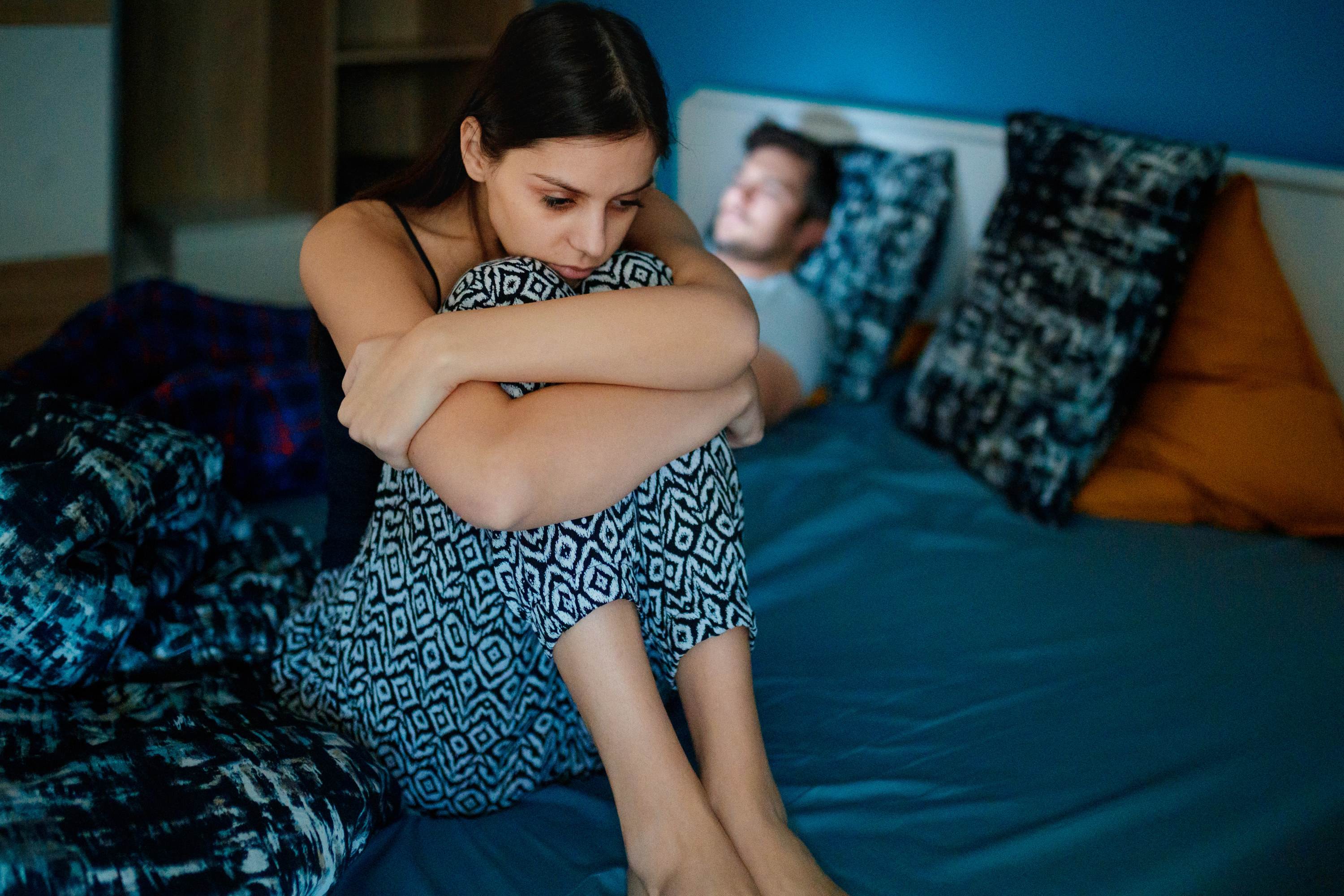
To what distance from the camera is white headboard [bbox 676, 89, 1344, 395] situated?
1602 millimetres

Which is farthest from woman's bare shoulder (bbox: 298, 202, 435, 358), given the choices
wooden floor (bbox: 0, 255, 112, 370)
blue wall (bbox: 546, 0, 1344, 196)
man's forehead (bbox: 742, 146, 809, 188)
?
wooden floor (bbox: 0, 255, 112, 370)

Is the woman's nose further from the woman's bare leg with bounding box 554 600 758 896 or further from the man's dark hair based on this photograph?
the man's dark hair

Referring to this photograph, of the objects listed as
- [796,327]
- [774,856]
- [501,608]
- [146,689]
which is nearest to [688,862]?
[774,856]

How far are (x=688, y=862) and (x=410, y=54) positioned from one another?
9.16 ft

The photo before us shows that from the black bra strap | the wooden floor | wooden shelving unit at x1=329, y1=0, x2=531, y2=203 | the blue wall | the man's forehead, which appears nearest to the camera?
the black bra strap

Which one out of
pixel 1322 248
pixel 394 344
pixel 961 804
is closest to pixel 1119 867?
pixel 961 804

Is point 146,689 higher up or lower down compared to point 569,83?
lower down

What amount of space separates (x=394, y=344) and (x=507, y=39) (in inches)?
13.4

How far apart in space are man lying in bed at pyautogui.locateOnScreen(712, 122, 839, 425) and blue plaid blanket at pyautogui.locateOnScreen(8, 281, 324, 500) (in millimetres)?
849

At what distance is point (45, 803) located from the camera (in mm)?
766

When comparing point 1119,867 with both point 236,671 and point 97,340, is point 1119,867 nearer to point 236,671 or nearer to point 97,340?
point 236,671

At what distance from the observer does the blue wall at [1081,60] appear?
1.68m

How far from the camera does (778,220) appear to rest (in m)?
2.15

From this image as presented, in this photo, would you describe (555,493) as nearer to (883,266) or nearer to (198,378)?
(198,378)
